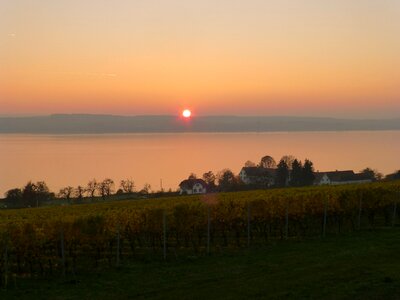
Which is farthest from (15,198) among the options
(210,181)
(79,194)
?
(210,181)

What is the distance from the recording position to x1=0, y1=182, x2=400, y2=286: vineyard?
638 inches

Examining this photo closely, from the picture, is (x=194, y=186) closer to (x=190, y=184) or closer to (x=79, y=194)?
(x=190, y=184)

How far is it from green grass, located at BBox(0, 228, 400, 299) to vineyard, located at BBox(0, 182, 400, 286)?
115 centimetres

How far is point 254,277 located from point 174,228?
7357 mm

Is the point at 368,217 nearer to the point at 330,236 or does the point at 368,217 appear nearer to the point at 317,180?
the point at 330,236

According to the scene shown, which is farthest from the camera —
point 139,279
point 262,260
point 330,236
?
point 330,236

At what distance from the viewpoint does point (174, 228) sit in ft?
64.3

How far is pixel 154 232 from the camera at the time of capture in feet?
63.3

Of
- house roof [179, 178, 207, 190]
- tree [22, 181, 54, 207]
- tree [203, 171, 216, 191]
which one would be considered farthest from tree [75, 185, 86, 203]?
tree [203, 171, 216, 191]

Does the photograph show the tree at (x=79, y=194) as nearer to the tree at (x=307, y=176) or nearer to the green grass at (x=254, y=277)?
the tree at (x=307, y=176)

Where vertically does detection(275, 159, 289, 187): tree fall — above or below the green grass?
above

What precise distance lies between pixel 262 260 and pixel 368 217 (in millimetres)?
11936

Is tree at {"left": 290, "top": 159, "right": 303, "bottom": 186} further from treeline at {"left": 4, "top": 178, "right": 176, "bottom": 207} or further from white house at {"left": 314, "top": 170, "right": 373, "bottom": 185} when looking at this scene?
treeline at {"left": 4, "top": 178, "right": 176, "bottom": 207}

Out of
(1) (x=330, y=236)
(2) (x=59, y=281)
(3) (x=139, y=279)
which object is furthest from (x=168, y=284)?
(1) (x=330, y=236)
